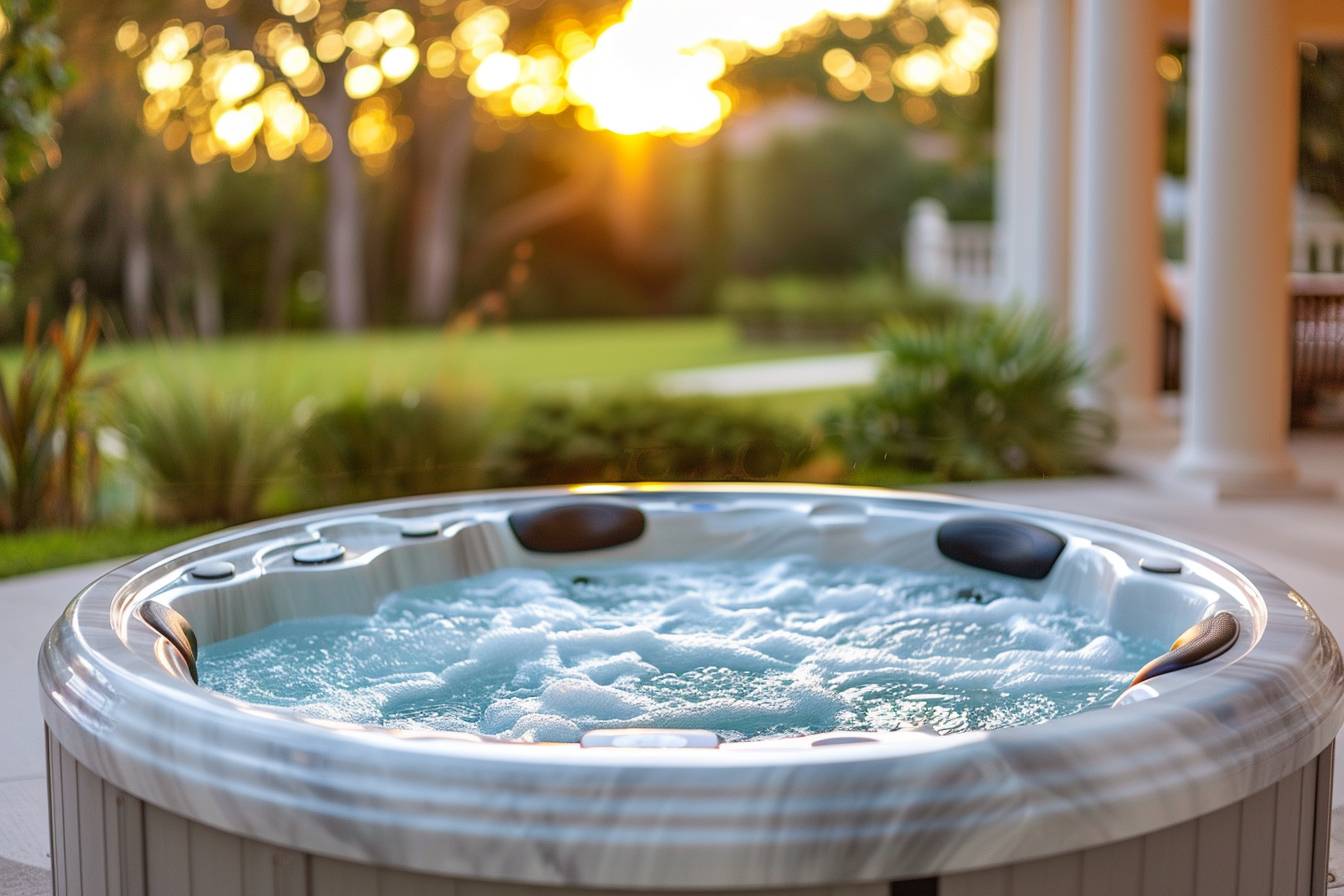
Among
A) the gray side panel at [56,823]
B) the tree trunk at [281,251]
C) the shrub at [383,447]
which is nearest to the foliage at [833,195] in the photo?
the tree trunk at [281,251]

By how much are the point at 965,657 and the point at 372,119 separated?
14.7m

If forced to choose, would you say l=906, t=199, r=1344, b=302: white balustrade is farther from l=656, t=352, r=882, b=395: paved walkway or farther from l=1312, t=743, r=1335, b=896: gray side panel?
l=1312, t=743, r=1335, b=896: gray side panel

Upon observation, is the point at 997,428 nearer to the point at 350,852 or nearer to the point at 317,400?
the point at 317,400

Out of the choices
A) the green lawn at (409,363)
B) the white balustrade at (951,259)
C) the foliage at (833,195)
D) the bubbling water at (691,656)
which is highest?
the foliage at (833,195)

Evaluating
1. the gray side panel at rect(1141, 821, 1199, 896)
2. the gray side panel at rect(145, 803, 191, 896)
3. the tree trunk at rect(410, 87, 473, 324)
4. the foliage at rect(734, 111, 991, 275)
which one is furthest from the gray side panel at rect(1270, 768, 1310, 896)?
the foliage at rect(734, 111, 991, 275)

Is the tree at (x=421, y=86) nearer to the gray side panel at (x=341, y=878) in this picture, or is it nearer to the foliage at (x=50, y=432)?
the foliage at (x=50, y=432)

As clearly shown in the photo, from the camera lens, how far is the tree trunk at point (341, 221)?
1451cm

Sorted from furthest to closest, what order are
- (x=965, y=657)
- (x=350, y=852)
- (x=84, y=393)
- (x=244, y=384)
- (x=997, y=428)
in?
(x=997, y=428) < (x=244, y=384) < (x=84, y=393) < (x=965, y=657) < (x=350, y=852)

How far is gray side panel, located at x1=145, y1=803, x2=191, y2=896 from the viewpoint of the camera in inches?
57.9

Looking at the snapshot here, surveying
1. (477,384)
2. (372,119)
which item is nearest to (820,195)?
(372,119)

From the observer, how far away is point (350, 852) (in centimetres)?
134

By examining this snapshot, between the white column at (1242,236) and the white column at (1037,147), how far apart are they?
1.58 m

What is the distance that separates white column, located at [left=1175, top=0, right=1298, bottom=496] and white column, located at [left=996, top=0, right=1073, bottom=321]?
158 cm

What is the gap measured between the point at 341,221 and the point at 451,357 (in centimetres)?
1000
